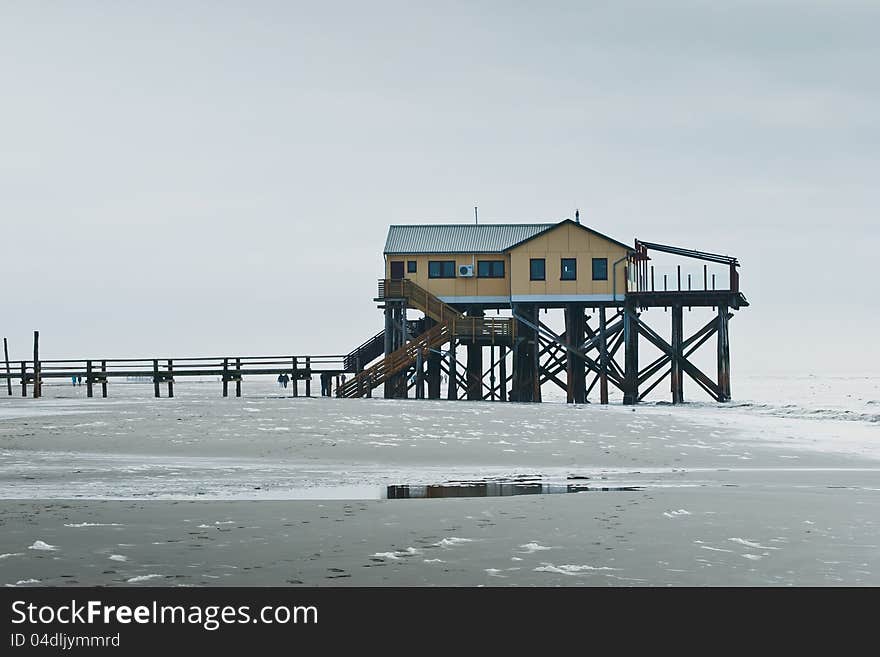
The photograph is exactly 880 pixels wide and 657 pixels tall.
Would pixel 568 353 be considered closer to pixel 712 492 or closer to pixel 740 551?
pixel 712 492

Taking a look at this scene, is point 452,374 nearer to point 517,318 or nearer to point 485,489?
point 517,318

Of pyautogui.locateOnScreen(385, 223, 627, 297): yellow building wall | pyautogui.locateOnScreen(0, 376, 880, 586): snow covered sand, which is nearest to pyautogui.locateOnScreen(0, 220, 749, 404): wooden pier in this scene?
pyautogui.locateOnScreen(385, 223, 627, 297): yellow building wall

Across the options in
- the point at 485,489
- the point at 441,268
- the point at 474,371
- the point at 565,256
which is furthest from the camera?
the point at 474,371

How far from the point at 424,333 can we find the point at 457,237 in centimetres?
681

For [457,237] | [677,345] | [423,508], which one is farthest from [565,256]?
[423,508]

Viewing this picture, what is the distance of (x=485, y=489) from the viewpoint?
13578 millimetres

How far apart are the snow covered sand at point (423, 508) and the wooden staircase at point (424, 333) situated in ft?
68.7

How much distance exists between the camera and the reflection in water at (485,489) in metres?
13.0

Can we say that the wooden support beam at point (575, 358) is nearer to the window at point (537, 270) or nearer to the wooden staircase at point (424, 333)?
the window at point (537, 270)

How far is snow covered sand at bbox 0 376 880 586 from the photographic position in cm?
809
